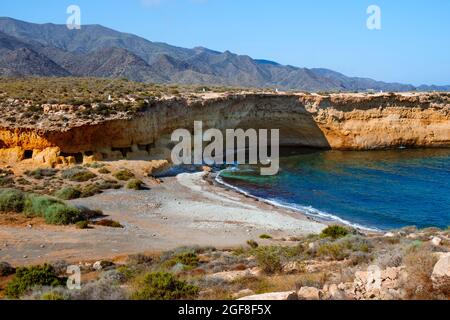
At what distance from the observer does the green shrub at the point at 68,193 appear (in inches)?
972

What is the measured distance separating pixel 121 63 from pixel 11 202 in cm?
9887

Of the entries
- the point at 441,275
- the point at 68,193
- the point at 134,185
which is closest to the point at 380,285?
the point at 441,275

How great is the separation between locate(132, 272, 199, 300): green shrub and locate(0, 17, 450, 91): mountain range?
77114 mm

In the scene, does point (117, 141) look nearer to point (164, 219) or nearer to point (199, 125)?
point (199, 125)

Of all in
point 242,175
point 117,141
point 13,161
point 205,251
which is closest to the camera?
point 205,251

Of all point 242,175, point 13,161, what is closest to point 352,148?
point 242,175

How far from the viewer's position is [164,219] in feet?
74.1

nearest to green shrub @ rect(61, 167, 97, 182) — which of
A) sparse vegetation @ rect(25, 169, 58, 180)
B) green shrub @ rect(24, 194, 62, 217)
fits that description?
sparse vegetation @ rect(25, 169, 58, 180)

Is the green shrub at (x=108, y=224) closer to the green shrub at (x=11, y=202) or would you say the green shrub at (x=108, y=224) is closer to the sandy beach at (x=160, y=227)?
the sandy beach at (x=160, y=227)

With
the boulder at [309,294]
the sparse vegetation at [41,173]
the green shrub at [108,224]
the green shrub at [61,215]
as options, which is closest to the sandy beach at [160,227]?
the green shrub at [108,224]

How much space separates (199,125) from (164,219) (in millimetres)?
18428

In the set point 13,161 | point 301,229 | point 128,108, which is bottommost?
point 301,229

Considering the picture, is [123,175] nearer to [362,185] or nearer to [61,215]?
[61,215]
